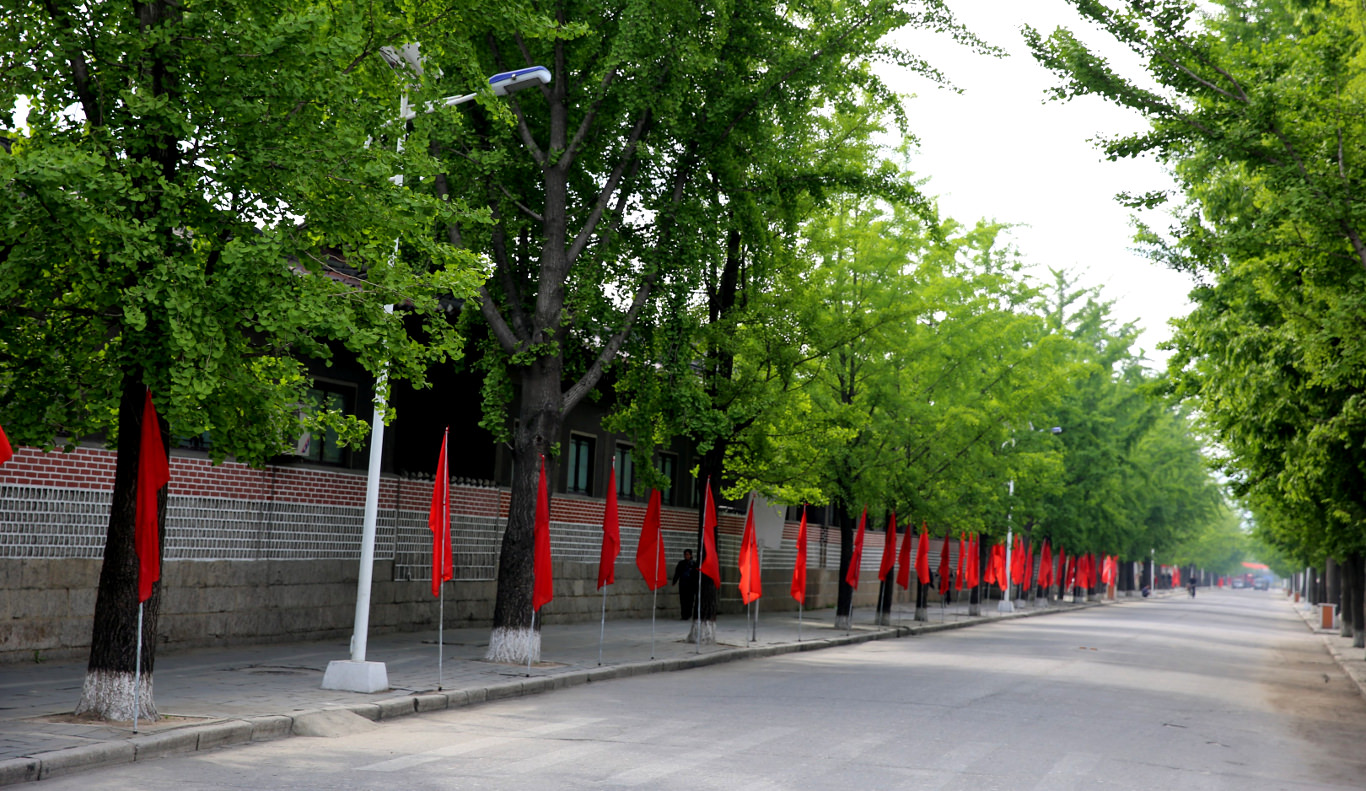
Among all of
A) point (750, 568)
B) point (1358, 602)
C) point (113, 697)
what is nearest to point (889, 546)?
point (750, 568)

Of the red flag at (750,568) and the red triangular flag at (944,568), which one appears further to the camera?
the red triangular flag at (944,568)

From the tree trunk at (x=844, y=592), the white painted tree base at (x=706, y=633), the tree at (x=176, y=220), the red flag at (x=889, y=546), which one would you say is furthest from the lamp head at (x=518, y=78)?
the red flag at (x=889, y=546)

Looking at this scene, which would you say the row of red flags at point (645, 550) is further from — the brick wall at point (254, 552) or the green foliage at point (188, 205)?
the green foliage at point (188, 205)

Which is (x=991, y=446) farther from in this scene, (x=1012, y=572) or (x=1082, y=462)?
(x=1082, y=462)

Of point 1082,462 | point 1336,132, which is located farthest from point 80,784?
point 1082,462

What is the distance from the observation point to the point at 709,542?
21.5 m

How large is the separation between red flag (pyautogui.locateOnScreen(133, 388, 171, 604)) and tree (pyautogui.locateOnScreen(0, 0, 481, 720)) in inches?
9.3

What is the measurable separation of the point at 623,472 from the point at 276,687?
1888 cm

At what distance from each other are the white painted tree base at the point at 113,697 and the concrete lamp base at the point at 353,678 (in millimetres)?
Answer: 2896

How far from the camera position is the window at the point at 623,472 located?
103ft

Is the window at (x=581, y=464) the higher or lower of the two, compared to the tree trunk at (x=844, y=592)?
higher

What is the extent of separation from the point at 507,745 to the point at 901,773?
11.0ft

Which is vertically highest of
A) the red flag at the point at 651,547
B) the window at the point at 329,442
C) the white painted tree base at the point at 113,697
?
the window at the point at 329,442

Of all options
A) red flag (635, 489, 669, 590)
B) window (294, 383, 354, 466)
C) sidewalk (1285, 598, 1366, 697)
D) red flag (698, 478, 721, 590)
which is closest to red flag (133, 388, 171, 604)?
red flag (635, 489, 669, 590)
